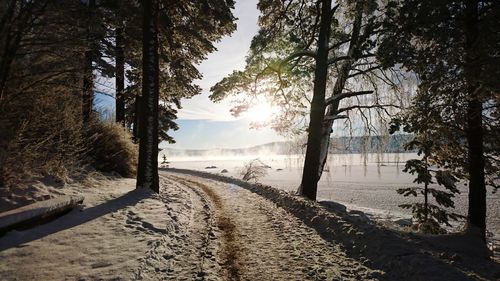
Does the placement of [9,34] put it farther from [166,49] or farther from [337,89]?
[337,89]

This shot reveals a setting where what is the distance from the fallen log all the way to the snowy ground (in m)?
0.16

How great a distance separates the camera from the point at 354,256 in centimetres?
579

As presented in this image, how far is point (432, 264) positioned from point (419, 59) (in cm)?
459

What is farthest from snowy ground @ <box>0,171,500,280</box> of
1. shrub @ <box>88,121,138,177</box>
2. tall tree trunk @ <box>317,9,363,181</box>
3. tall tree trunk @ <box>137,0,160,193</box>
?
tall tree trunk @ <box>317,9,363,181</box>

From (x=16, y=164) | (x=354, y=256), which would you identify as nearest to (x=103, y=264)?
(x=354, y=256)

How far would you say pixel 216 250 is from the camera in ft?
20.6

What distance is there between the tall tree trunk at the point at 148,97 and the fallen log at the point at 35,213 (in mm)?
3827

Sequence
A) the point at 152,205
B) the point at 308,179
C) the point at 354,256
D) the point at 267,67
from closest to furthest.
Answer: the point at 354,256
the point at 152,205
the point at 308,179
the point at 267,67

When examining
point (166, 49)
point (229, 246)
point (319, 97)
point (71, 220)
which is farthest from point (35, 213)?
point (166, 49)

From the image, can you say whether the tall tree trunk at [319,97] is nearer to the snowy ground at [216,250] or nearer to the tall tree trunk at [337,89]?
the tall tree trunk at [337,89]

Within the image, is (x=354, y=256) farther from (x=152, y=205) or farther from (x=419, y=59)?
(x=152, y=205)

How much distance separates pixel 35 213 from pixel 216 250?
344 cm

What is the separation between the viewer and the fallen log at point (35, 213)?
5.84m

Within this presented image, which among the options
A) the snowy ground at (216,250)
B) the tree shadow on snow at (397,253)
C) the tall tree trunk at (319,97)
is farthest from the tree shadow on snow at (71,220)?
the tall tree trunk at (319,97)
